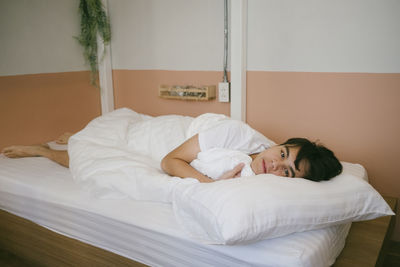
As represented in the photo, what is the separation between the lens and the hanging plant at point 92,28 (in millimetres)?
2711

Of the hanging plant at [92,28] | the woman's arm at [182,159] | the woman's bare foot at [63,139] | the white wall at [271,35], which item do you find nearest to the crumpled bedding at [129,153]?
the woman's arm at [182,159]

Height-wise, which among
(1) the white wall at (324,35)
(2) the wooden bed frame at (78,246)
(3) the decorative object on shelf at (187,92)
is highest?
(1) the white wall at (324,35)

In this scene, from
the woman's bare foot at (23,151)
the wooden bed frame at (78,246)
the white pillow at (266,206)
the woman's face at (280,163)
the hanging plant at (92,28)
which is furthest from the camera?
the hanging plant at (92,28)

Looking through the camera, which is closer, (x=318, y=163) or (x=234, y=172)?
(x=318, y=163)

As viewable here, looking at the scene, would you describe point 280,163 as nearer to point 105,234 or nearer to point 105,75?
point 105,234

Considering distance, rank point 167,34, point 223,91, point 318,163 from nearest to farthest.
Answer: point 318,163 → point 223,91 → point 167,34

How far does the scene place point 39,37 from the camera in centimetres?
253

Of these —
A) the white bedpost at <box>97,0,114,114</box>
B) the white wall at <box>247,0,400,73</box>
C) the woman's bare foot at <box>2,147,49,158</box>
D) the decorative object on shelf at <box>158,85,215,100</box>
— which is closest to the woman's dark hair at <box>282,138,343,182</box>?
the white wall at <box>247,0,400,73</box>

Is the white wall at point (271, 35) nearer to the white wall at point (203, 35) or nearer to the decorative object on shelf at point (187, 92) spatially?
the white wall at point (203, 35)

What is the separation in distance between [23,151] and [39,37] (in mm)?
853

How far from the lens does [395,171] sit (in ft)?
6.32

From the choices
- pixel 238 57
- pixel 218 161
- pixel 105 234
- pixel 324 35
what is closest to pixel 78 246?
pixel 105 234

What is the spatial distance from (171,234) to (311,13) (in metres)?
1.42

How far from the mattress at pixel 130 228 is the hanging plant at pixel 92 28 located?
1.10 meters
